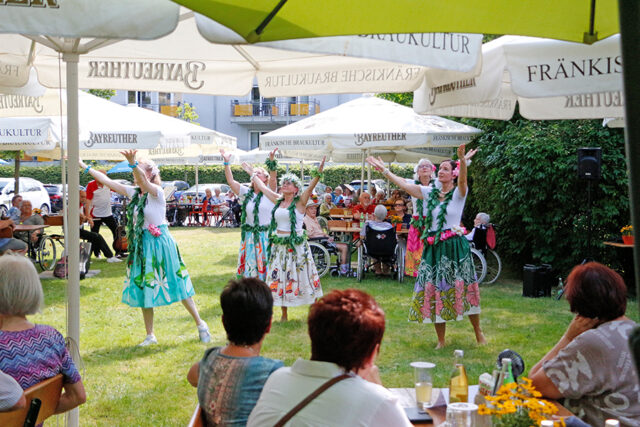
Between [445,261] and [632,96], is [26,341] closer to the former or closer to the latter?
[632,96]

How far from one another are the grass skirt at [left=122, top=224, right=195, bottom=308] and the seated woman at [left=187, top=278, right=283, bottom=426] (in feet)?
14.0

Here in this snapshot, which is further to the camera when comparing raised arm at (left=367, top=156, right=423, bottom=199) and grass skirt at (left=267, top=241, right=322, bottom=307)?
grass skirt at (left=267, top=241, right=322, bottom=307)

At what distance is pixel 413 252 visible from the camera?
11.6m

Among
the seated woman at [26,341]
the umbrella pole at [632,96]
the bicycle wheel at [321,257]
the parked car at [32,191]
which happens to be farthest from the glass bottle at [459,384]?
the parked car at [32,191]

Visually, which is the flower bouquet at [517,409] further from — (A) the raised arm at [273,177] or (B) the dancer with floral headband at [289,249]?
(A) the raised arm at [273,177]

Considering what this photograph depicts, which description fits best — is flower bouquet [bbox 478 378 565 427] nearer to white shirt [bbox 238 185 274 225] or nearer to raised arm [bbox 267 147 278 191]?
raised arm [bbox 267 147 278 191]

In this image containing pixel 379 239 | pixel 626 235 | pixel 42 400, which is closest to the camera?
pixel 42 400

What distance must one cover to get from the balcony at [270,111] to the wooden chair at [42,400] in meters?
43.7

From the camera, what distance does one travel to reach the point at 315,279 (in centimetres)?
856

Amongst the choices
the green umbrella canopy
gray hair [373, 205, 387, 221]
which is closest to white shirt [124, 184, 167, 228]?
the green umbrella canopy

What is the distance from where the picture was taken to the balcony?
46.3 m

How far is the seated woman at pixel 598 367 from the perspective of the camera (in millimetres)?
2820

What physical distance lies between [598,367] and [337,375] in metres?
1.29

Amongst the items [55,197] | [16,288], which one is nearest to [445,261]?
[16,288]
